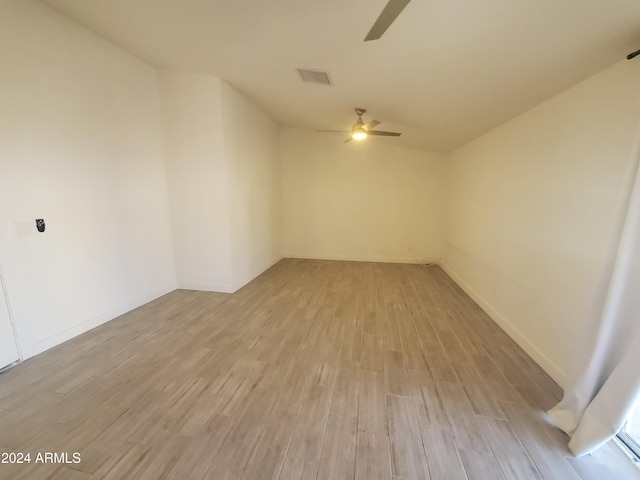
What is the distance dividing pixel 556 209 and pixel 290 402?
2657 mm

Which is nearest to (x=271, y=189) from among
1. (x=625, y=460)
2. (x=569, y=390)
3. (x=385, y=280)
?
(x=385, y=280)

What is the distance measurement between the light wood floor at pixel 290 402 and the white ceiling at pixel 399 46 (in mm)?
2391

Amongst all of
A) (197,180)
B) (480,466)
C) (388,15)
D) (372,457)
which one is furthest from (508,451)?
(197,180)

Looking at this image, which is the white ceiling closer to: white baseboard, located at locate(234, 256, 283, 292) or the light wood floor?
the light wood floor

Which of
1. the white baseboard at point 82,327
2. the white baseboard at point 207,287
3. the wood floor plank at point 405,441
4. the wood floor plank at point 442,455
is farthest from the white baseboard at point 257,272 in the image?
the wood floor plank at point 442,455

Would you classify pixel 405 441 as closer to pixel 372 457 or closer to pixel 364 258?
pixel 372 457

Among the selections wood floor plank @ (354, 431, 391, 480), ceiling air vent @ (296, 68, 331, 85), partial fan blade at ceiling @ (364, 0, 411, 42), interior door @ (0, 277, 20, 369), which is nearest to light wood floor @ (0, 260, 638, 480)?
wood floor plank @ (354, 431, 391, 480)

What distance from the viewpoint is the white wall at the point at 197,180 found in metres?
3.53

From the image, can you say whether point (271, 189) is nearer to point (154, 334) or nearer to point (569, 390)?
point (154, 334)

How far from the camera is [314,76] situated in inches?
113

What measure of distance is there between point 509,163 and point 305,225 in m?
4.02

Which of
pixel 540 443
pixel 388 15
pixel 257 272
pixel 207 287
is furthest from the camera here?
pixel 257 272

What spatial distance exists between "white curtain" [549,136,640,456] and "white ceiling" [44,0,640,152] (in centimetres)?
86

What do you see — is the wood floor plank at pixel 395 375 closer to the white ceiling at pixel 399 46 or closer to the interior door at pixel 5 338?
the white ceiling at pixel 399 46
